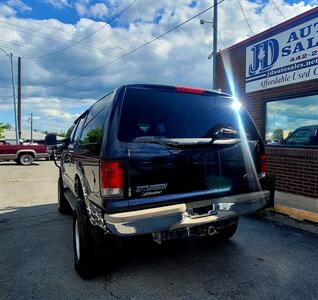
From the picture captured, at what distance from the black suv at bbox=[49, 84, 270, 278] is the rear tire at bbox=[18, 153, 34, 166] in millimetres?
17954

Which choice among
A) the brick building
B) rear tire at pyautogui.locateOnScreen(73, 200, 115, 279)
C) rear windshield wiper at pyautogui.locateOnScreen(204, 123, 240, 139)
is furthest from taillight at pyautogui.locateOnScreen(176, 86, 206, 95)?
the brick building

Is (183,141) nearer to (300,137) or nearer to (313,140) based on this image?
(313,140)

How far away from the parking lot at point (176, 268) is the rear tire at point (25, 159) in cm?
1577

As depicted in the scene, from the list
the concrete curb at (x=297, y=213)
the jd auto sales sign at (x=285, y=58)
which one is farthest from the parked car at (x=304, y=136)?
the concrete curb at (x=297, y=213)

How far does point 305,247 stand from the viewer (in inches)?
174

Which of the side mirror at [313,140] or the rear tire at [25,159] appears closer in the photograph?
the side mirror at [313,140]

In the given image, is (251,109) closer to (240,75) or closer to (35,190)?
(240,75)

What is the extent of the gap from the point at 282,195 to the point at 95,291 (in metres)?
5.26

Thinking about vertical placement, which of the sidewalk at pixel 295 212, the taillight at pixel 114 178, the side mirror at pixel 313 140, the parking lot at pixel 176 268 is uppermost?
the side mirror at pixel 313 140

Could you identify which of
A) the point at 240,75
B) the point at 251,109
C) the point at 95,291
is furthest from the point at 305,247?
the point at 240,75

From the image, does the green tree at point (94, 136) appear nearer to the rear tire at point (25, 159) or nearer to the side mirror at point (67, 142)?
the side mirror at point (67, 142)

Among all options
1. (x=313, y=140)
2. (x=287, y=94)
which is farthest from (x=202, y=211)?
(x=287, y=94)

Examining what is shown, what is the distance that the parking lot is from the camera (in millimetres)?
3201

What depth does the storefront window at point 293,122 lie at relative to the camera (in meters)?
6.73
